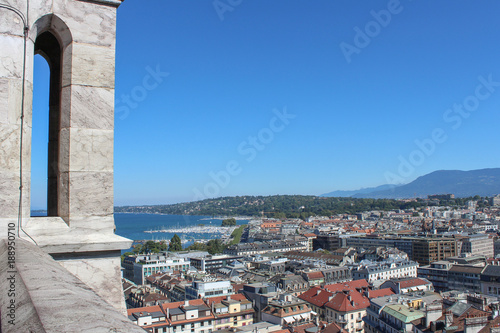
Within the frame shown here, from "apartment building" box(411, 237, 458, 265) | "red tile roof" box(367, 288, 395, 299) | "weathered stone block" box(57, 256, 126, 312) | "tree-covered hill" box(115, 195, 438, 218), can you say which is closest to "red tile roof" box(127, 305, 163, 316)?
"red tile roof" box(367, 288, 395, 299)

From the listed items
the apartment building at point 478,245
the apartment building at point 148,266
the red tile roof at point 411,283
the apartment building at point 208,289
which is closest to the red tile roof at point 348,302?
the red tile roof at point 411,283

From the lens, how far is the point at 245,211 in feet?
554

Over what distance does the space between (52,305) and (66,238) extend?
142cm

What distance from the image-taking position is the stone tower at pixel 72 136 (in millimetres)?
2393

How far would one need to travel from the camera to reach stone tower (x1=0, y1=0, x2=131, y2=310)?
7.85ft

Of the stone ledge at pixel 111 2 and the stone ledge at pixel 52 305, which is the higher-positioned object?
the stone ledge at pixel 111 2

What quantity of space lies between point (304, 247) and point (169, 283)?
3407 centimetres

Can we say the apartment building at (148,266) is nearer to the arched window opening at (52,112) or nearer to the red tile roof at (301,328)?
the red tile roof at (301,328)

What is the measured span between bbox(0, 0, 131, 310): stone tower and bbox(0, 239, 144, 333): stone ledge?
2.36 feet

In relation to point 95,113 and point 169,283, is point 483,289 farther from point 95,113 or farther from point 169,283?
point 95,113

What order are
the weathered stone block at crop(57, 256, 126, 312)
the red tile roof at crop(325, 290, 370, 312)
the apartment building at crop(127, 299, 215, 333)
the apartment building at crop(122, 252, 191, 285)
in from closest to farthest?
the weathered stone block at crop(57, 256, 126, 312), the apartment building at crop(127, 299, 215, 333), the red tile roof at crop(325, 290, 370, 312), the apartment building at crop(122, 252, 191, 285)

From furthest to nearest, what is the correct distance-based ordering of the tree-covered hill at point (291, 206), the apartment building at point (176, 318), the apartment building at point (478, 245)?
the tree-covered hill at point (291, 206) → the apartment building at point (478, 245) → the apartment building at point (176, 318)

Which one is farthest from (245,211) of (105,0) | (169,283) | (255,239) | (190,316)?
(105,0)

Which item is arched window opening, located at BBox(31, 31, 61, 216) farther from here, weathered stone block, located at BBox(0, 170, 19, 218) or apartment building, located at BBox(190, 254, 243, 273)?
apartment building, located at BBox(190, 254, 243, 273)
